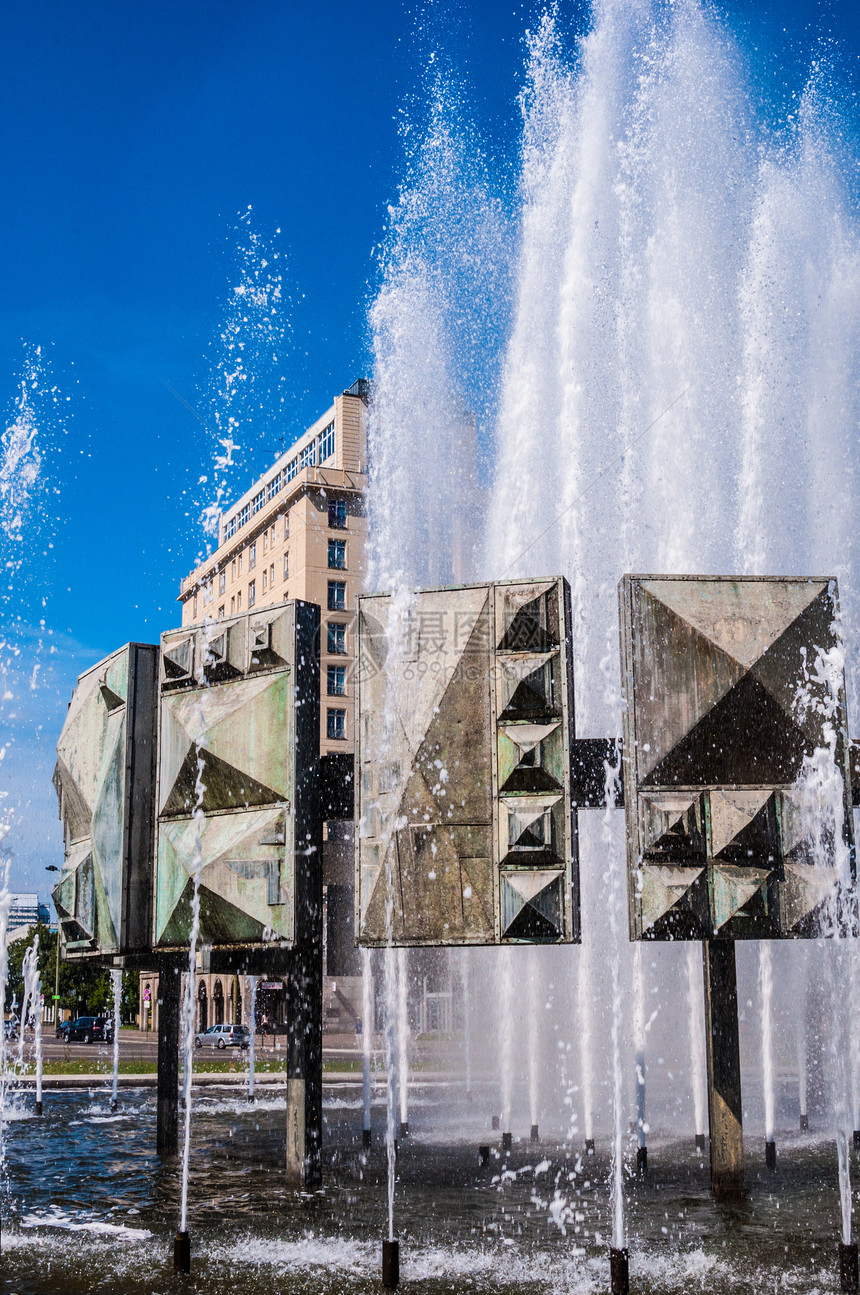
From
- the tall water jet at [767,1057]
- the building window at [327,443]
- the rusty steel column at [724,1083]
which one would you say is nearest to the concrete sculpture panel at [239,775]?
the rusty steel column at [724,1083]

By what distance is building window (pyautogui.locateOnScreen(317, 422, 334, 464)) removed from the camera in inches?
2672

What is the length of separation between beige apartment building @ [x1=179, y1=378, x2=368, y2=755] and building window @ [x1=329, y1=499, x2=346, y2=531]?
0.17ft

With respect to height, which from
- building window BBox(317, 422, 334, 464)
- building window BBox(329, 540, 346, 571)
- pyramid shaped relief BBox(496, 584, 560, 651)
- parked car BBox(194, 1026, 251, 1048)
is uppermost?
building window BBox(317, 422, 334, 464)

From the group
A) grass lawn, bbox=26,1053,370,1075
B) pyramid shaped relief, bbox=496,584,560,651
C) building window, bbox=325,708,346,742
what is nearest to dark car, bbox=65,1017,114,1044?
grass lawn, bbox=26,1053,370,1075

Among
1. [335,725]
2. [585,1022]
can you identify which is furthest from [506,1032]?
[335,725]

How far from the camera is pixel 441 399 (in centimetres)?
4231

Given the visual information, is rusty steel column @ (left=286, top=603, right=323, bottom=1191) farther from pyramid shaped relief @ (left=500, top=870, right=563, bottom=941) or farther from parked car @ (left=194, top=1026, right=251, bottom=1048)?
parked car @ (left=194, top=1026, right=251, bottom=1048)

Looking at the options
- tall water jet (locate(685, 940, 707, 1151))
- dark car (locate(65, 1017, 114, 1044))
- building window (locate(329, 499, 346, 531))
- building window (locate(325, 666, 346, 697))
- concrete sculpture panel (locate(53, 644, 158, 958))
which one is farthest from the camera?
building window (locate(329, 499, 346, 531))

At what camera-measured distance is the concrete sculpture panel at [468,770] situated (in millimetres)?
10961

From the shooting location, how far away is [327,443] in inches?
2707

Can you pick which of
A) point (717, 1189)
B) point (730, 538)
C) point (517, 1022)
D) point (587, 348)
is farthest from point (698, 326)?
point (717, 1189)

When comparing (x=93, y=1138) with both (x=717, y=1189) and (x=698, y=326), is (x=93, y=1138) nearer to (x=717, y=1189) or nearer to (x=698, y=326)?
(x=717, y=1189)

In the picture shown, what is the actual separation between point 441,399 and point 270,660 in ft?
102

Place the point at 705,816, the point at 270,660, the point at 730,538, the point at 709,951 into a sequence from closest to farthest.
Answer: the point at 705,816 → the point at 709,951 → the point at 270,660 → the point at 730,538
